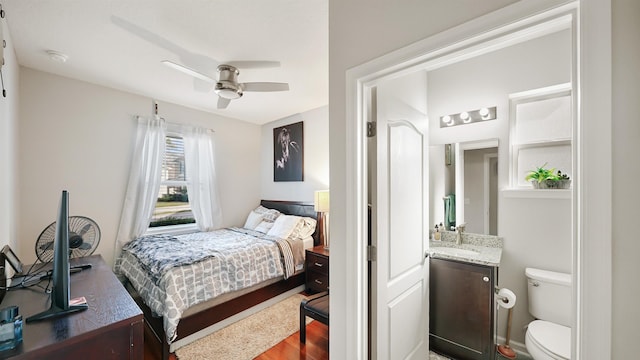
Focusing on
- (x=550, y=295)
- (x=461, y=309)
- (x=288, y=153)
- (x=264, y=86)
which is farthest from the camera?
(x=288, y=153)

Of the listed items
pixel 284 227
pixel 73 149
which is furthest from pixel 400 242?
pixel 73 149

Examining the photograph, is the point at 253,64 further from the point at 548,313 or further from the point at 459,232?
the point at 548,313

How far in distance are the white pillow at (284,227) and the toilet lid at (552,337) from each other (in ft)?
8.24

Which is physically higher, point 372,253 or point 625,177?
point 625,177

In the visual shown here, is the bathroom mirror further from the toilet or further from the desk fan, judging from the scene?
the desk fan

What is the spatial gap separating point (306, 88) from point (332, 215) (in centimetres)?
211

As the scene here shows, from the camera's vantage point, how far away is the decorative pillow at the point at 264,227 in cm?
372

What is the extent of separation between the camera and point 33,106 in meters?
2.56

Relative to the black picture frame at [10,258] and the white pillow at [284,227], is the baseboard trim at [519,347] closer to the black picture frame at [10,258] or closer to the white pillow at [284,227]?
the white pillow at [284,227]

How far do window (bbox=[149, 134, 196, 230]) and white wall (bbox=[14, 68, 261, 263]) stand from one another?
0.41 meters

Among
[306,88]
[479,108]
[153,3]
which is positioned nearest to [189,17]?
[153,3]

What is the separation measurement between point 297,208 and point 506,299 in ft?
9.10

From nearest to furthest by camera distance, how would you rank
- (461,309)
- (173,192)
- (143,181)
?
1. (461,309)
2. (143,181)
3. (173,192)

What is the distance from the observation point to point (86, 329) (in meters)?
1.09
